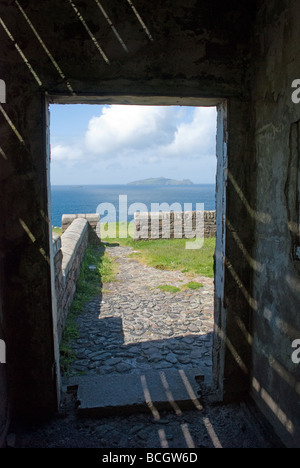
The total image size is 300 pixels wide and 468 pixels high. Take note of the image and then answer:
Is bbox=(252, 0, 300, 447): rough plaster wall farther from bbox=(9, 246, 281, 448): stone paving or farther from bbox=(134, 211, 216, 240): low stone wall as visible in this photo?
bbox=(134, 211, 216, 240): low stone wall

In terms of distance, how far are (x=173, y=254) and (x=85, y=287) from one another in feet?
11.4

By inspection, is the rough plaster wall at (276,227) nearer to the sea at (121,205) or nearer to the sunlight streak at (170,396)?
the sunlight streak at (170,396)

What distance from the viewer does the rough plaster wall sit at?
2.18 meters

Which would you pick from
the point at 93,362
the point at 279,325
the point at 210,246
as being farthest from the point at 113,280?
the point at 279,325

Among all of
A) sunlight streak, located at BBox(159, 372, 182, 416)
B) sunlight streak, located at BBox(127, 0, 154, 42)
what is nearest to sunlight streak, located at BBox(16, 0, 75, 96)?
sunlight streak, located at BBox(127, 0, 154, 42)

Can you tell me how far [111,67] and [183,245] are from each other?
27.9 ft

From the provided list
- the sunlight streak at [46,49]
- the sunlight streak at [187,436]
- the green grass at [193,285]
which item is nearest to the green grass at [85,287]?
the sunlight streak at [187,436]

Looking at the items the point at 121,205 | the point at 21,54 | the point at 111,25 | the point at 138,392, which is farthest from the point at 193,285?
the point at 121,205

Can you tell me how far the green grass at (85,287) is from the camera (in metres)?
4.08

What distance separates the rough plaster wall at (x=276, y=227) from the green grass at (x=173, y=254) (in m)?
4.82

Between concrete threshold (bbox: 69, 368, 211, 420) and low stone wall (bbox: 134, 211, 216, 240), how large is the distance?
835 centimetres

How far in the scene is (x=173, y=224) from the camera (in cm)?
1180

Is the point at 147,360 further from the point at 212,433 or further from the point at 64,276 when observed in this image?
the point at 64,276

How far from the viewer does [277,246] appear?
2.40 meters
